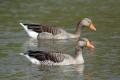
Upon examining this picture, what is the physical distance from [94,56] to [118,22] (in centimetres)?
741

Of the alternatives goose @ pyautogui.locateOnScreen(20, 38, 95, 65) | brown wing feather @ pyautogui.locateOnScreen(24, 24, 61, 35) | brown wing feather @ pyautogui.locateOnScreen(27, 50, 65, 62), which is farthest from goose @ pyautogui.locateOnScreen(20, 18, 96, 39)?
brown wing feather @ pyautogui.locateOnScreen(27, 50, 65, 62)

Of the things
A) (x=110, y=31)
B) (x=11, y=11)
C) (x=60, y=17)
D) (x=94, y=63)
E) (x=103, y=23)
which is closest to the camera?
(x=94, y=63)

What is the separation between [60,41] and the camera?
67.1ft

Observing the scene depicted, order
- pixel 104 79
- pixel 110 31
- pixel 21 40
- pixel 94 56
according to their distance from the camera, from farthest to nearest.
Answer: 1. pixel 110 31
2. pixel 21 40
3. pixel 94 56
4. pixel 104 79

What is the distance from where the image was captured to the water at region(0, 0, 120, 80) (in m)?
14.1

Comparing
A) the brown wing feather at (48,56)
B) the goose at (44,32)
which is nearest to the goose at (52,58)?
the brown wing feather at (48,56)

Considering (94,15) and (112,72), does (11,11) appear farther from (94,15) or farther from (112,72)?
(112,72)

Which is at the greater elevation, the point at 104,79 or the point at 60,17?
the point at 60,17

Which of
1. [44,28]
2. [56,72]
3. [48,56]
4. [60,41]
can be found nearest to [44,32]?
[44,28]

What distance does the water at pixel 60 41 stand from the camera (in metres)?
14.1

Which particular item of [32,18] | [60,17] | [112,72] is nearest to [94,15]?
[60,17]

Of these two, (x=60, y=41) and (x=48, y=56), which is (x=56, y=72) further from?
(x=60, y=41)

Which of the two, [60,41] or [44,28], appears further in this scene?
[44,28]

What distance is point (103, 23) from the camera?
23531 millimetres
